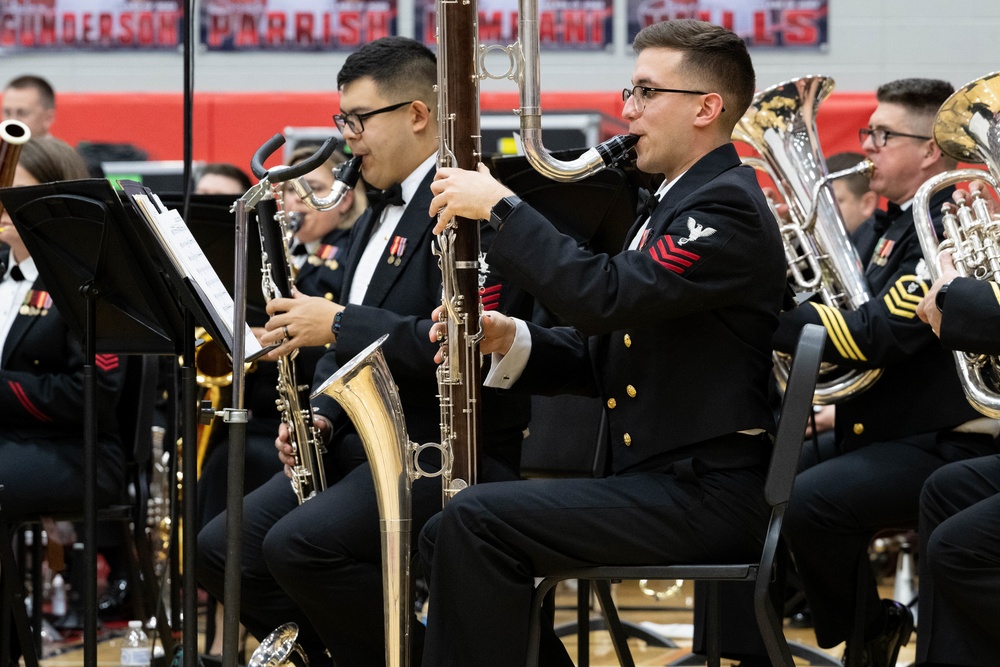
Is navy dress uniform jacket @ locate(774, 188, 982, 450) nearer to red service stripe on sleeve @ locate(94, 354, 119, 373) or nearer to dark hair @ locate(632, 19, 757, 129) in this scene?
dark hair @ locate(632, 19, 757, 129)

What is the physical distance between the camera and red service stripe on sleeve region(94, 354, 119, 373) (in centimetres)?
374

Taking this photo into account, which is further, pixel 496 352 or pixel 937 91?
pixel 937 91

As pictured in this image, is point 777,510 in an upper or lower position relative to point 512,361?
lower

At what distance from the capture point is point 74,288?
3.00 meters

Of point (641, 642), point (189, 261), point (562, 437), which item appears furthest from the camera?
point (641, 642)

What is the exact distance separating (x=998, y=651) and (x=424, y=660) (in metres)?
1.24

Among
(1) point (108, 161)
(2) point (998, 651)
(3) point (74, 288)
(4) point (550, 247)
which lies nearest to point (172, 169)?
(1) point (108, 161)

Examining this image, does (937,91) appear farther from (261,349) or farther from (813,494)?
(261,349)

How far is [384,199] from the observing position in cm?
336

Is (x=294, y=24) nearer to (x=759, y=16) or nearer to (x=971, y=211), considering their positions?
(x=759, y=16)

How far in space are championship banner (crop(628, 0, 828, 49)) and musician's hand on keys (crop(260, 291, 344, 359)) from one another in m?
5.68

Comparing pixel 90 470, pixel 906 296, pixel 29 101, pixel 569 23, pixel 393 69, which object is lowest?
pixel 90 470

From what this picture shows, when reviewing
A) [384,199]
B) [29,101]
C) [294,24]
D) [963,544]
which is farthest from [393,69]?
[294,24]

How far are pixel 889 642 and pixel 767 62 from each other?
5624 mm
